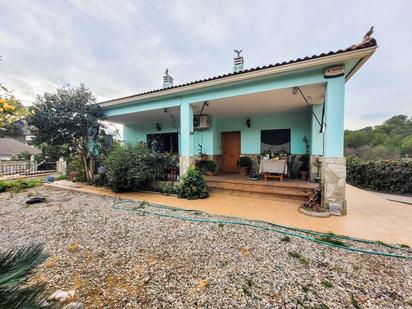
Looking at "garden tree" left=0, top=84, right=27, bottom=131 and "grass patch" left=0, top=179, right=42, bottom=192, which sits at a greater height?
"garden tree" left=0, top=84, right=27, bottom=131

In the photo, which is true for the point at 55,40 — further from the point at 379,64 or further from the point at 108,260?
the point at 379,64

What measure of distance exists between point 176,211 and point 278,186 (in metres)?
3.44

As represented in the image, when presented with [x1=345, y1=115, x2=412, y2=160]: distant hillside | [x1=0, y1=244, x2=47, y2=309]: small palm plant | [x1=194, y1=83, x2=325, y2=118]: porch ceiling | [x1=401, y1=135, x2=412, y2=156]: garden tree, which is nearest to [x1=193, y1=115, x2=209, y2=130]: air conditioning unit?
[x1=194, y1=83, x2=325, y2=118]: porch ceiling

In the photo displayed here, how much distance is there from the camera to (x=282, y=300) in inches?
65.6

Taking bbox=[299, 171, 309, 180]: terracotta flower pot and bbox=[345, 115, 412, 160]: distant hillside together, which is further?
bbox=[345, 115, 412, 160]: distant hillside

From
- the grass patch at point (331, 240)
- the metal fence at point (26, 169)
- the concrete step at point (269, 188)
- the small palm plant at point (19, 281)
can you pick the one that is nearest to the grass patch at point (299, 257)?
the grass patch at point (331, 240)

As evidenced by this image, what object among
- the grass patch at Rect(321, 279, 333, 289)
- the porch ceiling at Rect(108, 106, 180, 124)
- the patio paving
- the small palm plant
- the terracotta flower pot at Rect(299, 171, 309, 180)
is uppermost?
the porch ceiling at Rect(108, 106, 180, 124)

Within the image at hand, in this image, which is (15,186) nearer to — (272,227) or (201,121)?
(201,121)

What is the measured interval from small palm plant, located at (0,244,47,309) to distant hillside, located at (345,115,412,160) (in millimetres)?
18540

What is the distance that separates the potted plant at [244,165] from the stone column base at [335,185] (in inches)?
156

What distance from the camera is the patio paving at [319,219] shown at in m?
3.18

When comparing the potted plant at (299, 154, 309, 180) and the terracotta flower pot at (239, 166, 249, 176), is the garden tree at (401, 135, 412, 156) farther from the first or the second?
the terracotta flower pot at (239, 166, 249, 176)

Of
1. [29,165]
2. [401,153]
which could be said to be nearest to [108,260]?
[29,165]

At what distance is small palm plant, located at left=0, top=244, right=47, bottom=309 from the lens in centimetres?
77
